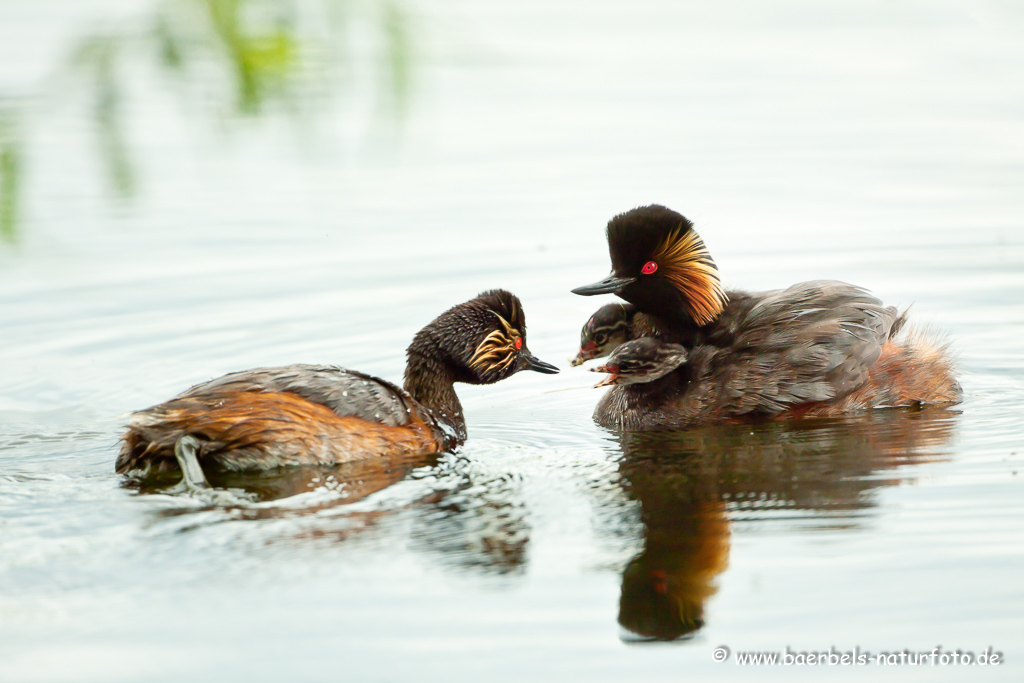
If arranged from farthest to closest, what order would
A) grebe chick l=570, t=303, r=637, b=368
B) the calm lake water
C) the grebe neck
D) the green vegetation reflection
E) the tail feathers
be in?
grebe chick l=570, t=303, r=637, b=368, the tail feathers, the grebe neck, the calm lake water, the green vegetation reflection

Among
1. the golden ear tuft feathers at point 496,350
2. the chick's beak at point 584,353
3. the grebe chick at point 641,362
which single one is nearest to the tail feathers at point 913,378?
the grebe chick at point 641,362

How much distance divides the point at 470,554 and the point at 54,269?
7009mm

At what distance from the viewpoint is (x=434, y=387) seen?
7.65 m

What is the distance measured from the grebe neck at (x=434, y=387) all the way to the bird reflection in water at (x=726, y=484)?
102 cm

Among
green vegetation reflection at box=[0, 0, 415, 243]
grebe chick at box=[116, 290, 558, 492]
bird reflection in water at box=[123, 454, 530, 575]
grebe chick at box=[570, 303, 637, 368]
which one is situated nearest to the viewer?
green vegetation reflection at box=[0, 0, 415, 243]

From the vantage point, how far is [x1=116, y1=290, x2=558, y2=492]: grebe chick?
253 inches

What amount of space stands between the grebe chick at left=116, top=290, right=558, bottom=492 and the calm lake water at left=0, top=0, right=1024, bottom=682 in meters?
0.21

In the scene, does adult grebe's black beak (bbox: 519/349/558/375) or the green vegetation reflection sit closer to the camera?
the green vegetation reflection

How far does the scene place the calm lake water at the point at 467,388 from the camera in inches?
120

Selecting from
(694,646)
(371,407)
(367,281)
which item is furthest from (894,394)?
(367,281)

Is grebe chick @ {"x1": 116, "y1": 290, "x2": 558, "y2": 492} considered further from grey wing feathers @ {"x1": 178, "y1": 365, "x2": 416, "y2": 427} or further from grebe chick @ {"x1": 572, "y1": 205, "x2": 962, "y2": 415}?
grebe chick @ {"x1": 572, "y1": 205, "x2": 962, "y2": 415}

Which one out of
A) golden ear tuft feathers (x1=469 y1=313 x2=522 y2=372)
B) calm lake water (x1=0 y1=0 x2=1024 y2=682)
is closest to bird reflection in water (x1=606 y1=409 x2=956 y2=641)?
calm lake water (x1=0 y1=0 x2=1024 y2=682)

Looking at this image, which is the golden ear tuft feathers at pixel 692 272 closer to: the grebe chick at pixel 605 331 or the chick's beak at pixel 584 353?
the grebe chick at pixel 605 331

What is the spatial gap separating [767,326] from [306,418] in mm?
2946
